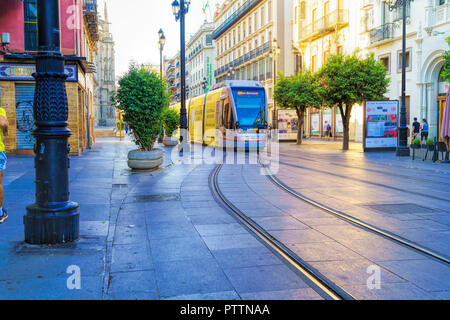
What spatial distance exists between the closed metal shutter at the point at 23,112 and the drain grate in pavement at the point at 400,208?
15975 mm

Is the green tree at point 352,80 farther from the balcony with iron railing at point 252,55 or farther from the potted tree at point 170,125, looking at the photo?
the balcony with iron railing at point 252,55

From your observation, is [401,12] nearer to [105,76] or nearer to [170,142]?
[170,142]

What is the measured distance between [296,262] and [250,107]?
A: 18397 mm

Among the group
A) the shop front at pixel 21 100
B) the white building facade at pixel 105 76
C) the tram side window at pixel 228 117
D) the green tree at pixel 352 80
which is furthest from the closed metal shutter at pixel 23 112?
the white building facade at pixel 105 76

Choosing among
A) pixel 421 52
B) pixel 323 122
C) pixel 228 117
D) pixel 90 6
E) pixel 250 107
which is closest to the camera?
pixel 250 107

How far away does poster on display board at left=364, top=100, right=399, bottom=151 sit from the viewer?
23.2 metres

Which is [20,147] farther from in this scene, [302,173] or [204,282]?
[204,282]

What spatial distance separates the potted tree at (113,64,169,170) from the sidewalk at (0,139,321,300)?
534 centimetres

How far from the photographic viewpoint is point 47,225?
16.8 ft

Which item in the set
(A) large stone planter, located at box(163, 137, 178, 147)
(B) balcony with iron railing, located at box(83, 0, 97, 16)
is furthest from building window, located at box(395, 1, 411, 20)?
(B) balcony with iron railing, located at box(83, 0, 97, 16)

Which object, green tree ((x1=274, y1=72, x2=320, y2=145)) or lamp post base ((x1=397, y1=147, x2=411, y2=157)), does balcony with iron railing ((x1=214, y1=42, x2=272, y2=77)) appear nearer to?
green tree ((x1=274, y1=72, x2=320, y2=145))

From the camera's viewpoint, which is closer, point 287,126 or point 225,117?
point 225,117

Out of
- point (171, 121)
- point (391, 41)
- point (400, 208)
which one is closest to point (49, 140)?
point (400, 208)

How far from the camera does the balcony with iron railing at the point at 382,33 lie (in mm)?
30956
